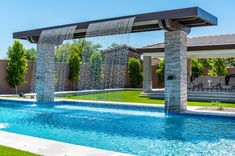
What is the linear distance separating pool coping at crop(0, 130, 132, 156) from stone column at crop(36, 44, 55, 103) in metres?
8.57

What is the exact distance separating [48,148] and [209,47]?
1338cm

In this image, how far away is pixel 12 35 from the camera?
51.3ft

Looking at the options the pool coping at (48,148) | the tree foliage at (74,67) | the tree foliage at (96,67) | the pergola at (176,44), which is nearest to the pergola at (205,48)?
the tree foliage at (96,67)

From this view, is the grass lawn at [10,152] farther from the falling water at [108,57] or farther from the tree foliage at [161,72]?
the tree foliage at [161,72]

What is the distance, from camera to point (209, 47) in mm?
16812

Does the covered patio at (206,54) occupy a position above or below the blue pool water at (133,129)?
above

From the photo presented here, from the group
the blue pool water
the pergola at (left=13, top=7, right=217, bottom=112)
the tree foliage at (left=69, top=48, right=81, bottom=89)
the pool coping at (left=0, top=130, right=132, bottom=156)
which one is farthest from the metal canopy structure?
the tree foliage at (left=69, top=48, right=81, bottom=89)

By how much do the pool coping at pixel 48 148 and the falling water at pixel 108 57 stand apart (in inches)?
256

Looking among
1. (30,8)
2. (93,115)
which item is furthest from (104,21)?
(30,8)

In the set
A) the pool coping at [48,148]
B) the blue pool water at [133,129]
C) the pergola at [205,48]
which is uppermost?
the pergola at [205,48]

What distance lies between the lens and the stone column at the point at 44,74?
1502cm

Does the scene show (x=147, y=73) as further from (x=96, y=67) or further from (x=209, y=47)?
(x=209, y=47)

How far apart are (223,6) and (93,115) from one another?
9830mm

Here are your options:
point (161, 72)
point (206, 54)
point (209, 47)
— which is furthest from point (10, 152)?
point (161, 72)
